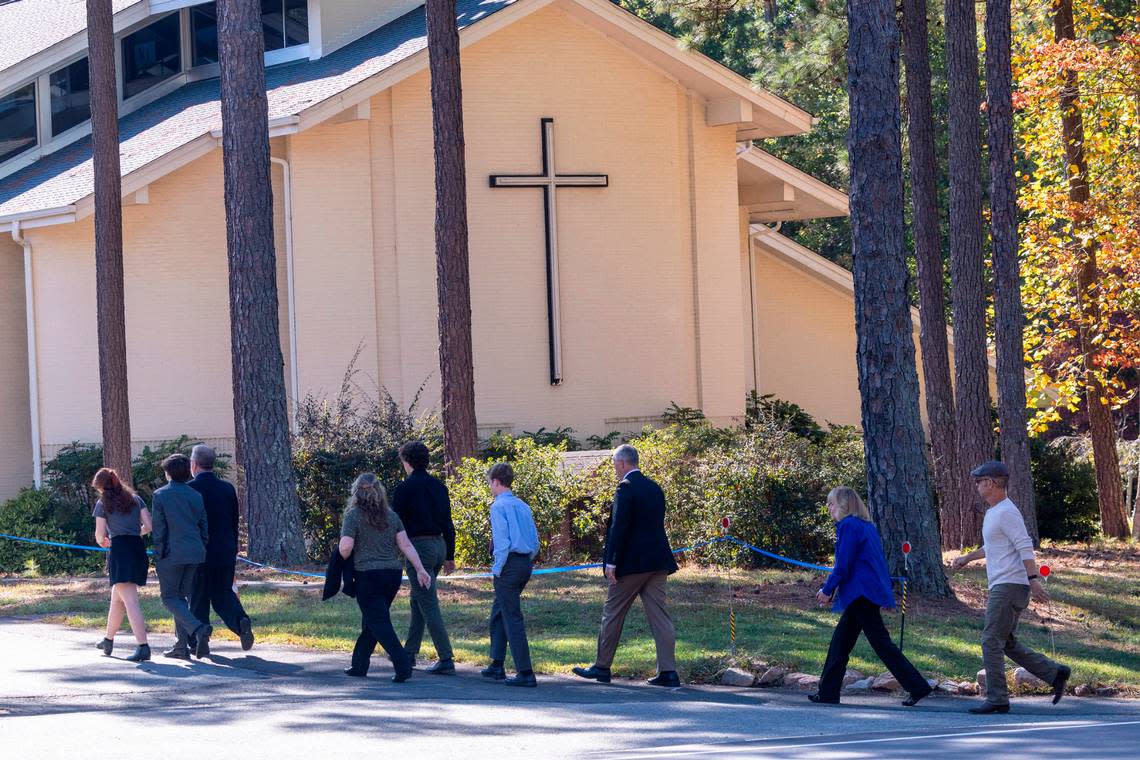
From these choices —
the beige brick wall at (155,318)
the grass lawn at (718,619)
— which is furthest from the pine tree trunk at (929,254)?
the beige brick wall at (155,318)

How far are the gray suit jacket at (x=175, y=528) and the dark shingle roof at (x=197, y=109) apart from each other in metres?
11.6

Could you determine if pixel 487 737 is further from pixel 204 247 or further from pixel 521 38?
pixel 521 38

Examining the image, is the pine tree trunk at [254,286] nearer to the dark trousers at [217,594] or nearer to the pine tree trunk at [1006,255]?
the dark trousers at [217,594]

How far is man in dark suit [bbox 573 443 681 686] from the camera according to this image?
445 inches

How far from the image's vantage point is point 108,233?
20734mm

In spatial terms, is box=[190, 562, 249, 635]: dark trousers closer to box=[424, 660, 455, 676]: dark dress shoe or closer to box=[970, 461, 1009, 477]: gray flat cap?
box=[424, 660, 455, 676]: dark dress shoe

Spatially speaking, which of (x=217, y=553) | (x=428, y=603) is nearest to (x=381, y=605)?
(x=428, y=603)

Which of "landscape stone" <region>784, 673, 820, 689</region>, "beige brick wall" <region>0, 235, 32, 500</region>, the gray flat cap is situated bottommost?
"landscape stone" <region>784, 673, 820, 689</region>

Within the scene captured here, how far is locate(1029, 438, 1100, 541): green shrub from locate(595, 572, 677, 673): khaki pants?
1543 centimetres

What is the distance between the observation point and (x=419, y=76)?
2461cm

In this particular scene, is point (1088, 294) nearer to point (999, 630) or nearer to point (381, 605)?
point (999, 630)

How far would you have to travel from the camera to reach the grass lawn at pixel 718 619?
12391 millimetres

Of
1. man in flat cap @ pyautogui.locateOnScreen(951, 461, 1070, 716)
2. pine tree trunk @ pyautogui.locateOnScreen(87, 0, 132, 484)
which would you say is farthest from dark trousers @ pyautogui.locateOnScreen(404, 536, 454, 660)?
pine tree trunk @ pyautogui.locateOnScreen(87, 0, 132, 484)

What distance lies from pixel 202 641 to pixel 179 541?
881 mm
